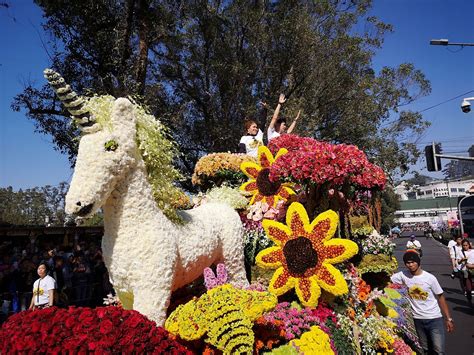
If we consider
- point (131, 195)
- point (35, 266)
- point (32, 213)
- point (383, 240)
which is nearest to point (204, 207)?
point (131, 195)

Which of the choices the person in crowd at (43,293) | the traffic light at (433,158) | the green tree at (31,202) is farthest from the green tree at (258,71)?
the green tree at (31,202)

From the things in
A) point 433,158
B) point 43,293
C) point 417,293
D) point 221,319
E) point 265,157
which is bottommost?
point 43,293

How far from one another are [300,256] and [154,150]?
5.48 ft

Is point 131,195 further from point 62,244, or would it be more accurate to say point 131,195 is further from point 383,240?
point 62,244

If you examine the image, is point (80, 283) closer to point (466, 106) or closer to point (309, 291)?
point (309, 291)

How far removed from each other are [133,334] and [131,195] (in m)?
0.97

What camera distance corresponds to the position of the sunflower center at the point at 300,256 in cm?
362

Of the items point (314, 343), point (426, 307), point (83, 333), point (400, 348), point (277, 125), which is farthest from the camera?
point (277, 125)

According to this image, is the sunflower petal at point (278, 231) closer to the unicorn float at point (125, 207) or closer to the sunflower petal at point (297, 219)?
the sunflower petal at point (297, 219)

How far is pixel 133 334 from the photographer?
81.5 inches

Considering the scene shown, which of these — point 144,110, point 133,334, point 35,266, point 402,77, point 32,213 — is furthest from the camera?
point 32,213

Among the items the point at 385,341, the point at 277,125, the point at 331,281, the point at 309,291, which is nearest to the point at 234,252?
the point at 309,291

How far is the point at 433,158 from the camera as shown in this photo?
14305mm

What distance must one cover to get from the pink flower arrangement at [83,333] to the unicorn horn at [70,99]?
121 cm
